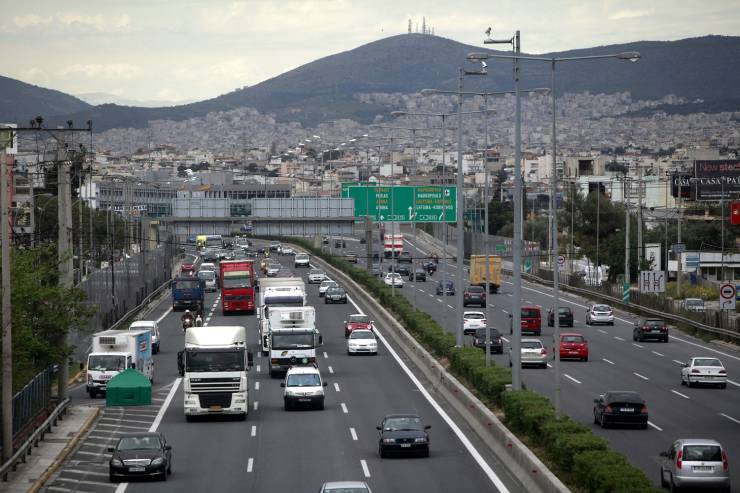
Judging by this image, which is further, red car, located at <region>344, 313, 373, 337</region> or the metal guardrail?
red car, located at <region>344, 313, 373, 337</region>

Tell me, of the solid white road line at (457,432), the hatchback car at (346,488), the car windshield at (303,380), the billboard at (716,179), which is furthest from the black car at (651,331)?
the hatchback car at (346,488)

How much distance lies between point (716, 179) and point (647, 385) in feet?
221

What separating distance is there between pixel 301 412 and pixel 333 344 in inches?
959

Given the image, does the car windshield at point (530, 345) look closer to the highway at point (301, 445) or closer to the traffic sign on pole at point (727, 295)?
the highway at point (301, 445)

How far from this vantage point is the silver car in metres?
26.1

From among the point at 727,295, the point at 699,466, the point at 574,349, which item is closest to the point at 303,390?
the point at 699,466

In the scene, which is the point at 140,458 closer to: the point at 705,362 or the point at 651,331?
the point at 705,362

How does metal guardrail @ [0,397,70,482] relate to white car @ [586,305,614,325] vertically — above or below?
above

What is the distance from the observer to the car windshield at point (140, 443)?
100 feet

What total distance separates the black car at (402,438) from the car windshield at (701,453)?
7919 millimetres

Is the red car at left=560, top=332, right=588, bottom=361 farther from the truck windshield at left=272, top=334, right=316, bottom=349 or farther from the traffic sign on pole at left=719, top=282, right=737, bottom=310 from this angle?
the truck windshield at left=272, top=334, right=316, bottom=349

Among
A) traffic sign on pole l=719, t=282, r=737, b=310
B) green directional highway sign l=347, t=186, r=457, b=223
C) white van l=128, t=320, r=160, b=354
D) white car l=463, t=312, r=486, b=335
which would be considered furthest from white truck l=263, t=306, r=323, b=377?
green directional highway sign l=347, t=186, r=457, b=223

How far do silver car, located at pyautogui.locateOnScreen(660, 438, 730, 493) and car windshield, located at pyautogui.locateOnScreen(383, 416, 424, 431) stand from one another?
8.05m

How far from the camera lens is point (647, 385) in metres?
49.5
